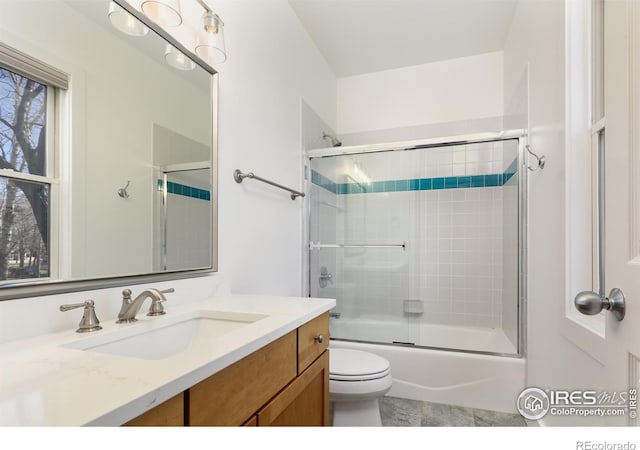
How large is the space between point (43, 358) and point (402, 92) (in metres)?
3.00

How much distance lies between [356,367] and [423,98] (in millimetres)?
2345

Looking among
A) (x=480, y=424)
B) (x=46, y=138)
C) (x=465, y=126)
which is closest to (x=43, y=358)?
(x=46, y=138)

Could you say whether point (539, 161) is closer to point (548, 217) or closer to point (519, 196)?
point (548, 217)

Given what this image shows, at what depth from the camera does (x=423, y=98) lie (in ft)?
9.40

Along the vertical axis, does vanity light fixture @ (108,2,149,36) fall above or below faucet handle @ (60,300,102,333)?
above

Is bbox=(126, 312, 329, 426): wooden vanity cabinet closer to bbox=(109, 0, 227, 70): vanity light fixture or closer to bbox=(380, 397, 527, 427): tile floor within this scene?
bbox=(380, 397, 527, 427): tile floor

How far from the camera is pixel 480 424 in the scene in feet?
5.68

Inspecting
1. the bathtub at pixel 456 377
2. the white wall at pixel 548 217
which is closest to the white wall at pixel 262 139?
the bathtub at pixel 456 377

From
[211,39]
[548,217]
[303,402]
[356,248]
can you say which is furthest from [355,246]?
[211,39]

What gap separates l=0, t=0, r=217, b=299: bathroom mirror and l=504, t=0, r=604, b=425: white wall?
1.44 m

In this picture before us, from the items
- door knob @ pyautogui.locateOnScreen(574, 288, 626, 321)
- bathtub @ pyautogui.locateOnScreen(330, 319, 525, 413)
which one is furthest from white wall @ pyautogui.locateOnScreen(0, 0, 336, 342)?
door knob @ pyautogui.locateOnScreen(574, 288, 626, 321)

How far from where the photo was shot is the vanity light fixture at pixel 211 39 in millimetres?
1195

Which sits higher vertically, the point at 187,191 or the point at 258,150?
the point at 258,150

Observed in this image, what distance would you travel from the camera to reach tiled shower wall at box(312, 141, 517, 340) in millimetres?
2451
